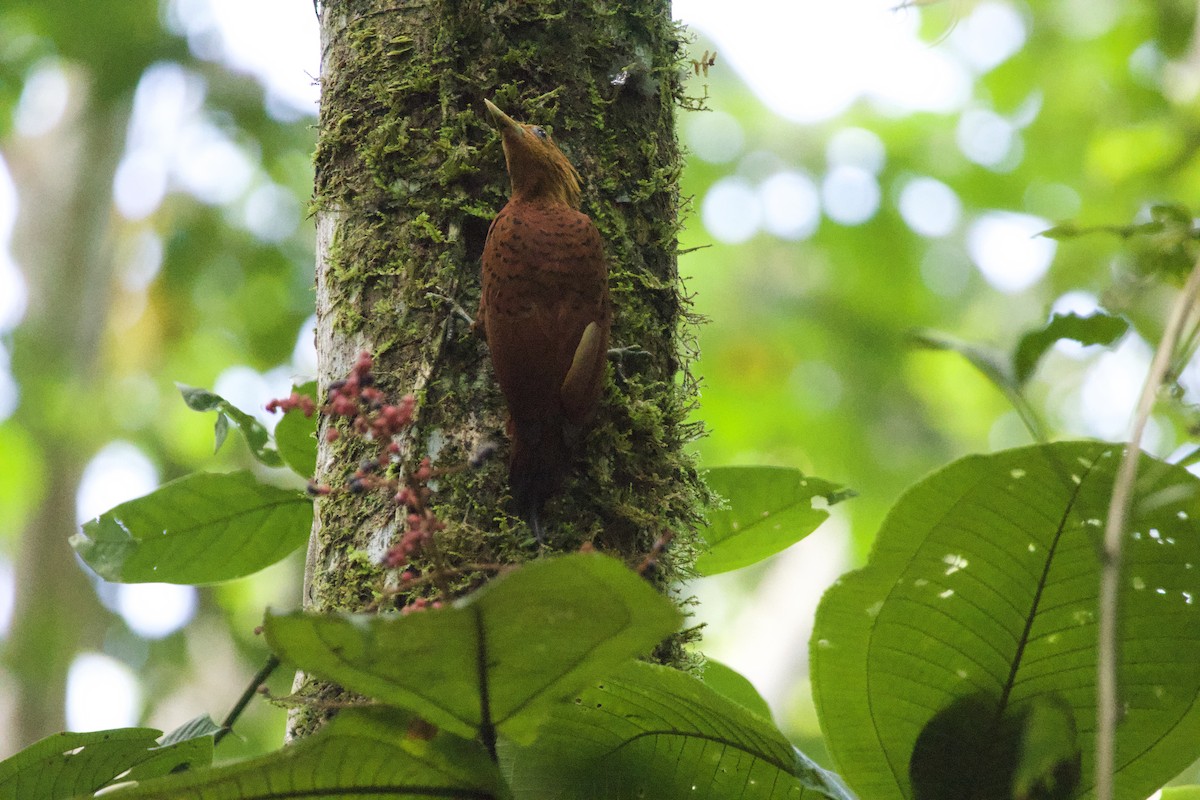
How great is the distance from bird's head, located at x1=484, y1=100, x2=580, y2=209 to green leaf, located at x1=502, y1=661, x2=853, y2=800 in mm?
928

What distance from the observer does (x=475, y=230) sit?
1863mm

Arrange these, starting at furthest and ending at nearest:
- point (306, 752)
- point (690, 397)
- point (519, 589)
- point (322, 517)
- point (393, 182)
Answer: point (690, 397) < point (393, 182) < point (322, 517) < point (306, 752) < point (519, 589)

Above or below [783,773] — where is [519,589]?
above

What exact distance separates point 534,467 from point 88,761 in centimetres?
71

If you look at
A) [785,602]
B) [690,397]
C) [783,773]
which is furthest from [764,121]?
[783,773]

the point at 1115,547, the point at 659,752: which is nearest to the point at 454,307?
the point at 659,752

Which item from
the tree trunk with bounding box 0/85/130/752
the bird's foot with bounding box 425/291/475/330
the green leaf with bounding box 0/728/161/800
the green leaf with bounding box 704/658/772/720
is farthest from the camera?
the tree trunk with bounding box 0/85/130/752

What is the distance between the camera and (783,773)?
125 cm

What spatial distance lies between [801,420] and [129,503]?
7684 mm

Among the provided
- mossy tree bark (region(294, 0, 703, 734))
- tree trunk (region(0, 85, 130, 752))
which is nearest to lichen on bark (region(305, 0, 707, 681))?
mossy tree bark (region(294, 0, 703, 734))

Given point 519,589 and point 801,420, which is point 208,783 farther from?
point 801,420

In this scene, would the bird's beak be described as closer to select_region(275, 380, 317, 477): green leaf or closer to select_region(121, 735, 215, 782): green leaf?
select_region(275, 380, 317, 477): green leaf

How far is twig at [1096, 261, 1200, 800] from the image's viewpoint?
921 mm

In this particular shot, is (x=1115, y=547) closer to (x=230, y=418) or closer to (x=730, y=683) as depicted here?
(x=730, y=683)
